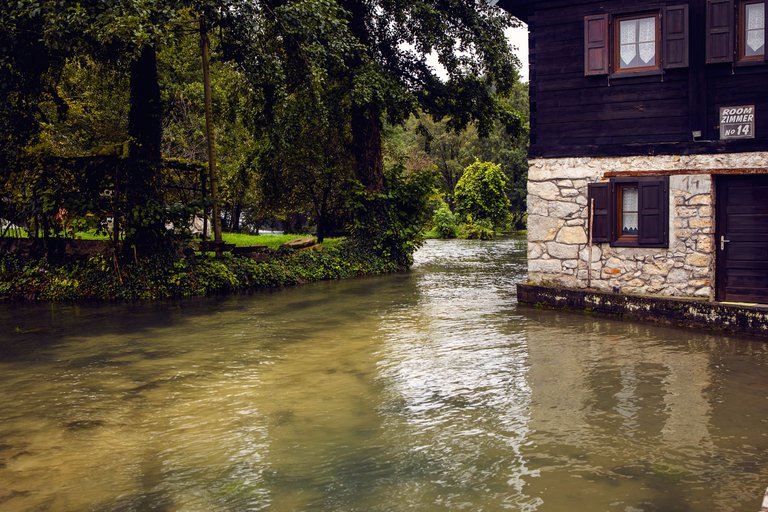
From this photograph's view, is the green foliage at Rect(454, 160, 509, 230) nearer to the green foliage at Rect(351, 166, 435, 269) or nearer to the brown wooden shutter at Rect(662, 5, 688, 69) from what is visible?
the green foliage at Rect(351, 166, 435, 269)

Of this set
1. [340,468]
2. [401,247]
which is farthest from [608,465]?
[401,247]

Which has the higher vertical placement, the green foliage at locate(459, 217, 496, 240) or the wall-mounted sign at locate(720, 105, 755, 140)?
A: the wall-mounted sign at locate(720, 105, 755, 140)

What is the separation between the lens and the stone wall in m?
13.1

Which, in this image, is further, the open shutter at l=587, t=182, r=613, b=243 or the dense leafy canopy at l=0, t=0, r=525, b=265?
the dense leafy canopy at l=0, t=0, r=525, b=265

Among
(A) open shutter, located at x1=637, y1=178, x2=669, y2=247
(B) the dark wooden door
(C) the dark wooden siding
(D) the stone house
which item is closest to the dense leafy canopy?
Answer: (C) the dark wooden siding

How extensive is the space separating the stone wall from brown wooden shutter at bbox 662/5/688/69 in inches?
67.9

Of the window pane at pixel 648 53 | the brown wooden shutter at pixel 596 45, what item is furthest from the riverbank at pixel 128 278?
the window pane at pixel 648 53

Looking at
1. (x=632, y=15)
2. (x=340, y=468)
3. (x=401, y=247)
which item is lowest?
(x=340, y=468)

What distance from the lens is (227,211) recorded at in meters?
40.8

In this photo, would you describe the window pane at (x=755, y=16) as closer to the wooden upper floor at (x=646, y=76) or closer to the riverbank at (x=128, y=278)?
the wooden upper floor at (x=646, y=76)

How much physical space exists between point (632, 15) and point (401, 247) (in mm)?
A: 12333

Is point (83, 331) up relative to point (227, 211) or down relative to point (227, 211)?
down

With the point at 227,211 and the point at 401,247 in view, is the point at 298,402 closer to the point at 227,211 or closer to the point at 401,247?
the point at 401,247

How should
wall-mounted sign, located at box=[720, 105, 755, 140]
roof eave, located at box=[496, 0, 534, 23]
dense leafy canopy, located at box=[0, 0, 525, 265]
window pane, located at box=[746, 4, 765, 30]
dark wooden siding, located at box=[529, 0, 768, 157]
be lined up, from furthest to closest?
dense leafy canopy, located at box=[0, 0, 525, 265]
roof eave, located at box=[496, 0, 534, 23]
dark wooden siding, located at box=[529, 0, 768, 157]
wall-mounted sign, located at box=[720, 105, 755, 140]
window pane, located at box=[746, 4, 765, 30]
